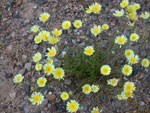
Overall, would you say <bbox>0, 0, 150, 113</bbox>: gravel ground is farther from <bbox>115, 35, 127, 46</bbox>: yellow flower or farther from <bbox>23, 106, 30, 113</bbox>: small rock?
<bbox>115, 35, 127, 46</bbox>: yellow flower

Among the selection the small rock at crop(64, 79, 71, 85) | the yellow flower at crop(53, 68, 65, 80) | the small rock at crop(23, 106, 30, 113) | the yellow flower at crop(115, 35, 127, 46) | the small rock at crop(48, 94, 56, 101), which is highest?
the yellow flower at crop(115, 35, 127, 46)

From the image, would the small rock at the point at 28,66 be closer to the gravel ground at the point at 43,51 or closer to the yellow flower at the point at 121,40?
the gravel ground at the point at 43,51

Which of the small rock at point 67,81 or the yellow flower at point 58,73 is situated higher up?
the yellow flower at point 58,73

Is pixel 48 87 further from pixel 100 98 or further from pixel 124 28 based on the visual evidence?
pixel 124 28

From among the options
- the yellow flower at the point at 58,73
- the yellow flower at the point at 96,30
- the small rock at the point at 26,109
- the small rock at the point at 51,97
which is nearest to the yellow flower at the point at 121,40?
the yellow flower at the point at 96,30

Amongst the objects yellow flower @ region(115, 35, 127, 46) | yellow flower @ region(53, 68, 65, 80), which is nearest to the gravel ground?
yellow flower @ region(53, 68, 65, 80)

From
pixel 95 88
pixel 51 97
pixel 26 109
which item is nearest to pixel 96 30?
pixel 95 88

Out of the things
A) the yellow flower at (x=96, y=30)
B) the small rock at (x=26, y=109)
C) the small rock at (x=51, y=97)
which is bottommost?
the small rock at (x=26, y=109)

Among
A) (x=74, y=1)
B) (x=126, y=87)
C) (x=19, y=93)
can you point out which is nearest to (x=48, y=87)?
(x=19, y=93)
